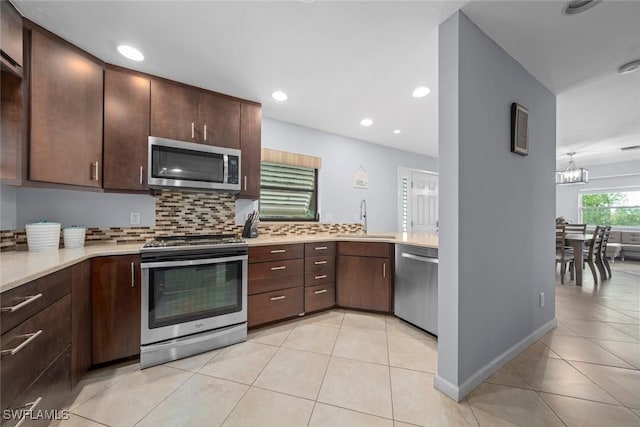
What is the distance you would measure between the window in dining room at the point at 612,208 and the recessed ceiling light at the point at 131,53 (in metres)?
9.85

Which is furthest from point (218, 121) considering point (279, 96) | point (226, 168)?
point (279, 96)

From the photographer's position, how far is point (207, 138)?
232cm

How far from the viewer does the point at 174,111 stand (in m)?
2.18

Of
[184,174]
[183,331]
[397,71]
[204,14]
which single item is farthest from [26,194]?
[397,71]

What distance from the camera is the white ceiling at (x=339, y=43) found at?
145 centimetres

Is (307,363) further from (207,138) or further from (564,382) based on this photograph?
(207,138)

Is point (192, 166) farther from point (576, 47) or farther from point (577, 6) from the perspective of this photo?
point (576, 47)

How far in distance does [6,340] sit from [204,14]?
1.86 m

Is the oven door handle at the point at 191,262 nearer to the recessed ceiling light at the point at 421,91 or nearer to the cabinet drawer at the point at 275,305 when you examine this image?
the cabinet drawer at the point at 275,305

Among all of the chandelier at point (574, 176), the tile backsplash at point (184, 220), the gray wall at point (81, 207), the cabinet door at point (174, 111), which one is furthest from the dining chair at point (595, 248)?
the gray wall at point (81, 207)

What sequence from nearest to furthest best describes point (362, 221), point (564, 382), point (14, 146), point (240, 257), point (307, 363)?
point (14, 146)
point (564, 382)
point (307, 363)
point (240, 257)
point (362, 221)

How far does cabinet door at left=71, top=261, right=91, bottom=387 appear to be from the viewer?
146cm

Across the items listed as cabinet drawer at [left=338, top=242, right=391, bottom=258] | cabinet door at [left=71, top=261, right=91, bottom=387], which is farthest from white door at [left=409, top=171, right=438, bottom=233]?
cabinet door at [left=71, top=261, right=91, bottom=387]

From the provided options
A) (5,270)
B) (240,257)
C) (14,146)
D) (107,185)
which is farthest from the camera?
(240,257)
